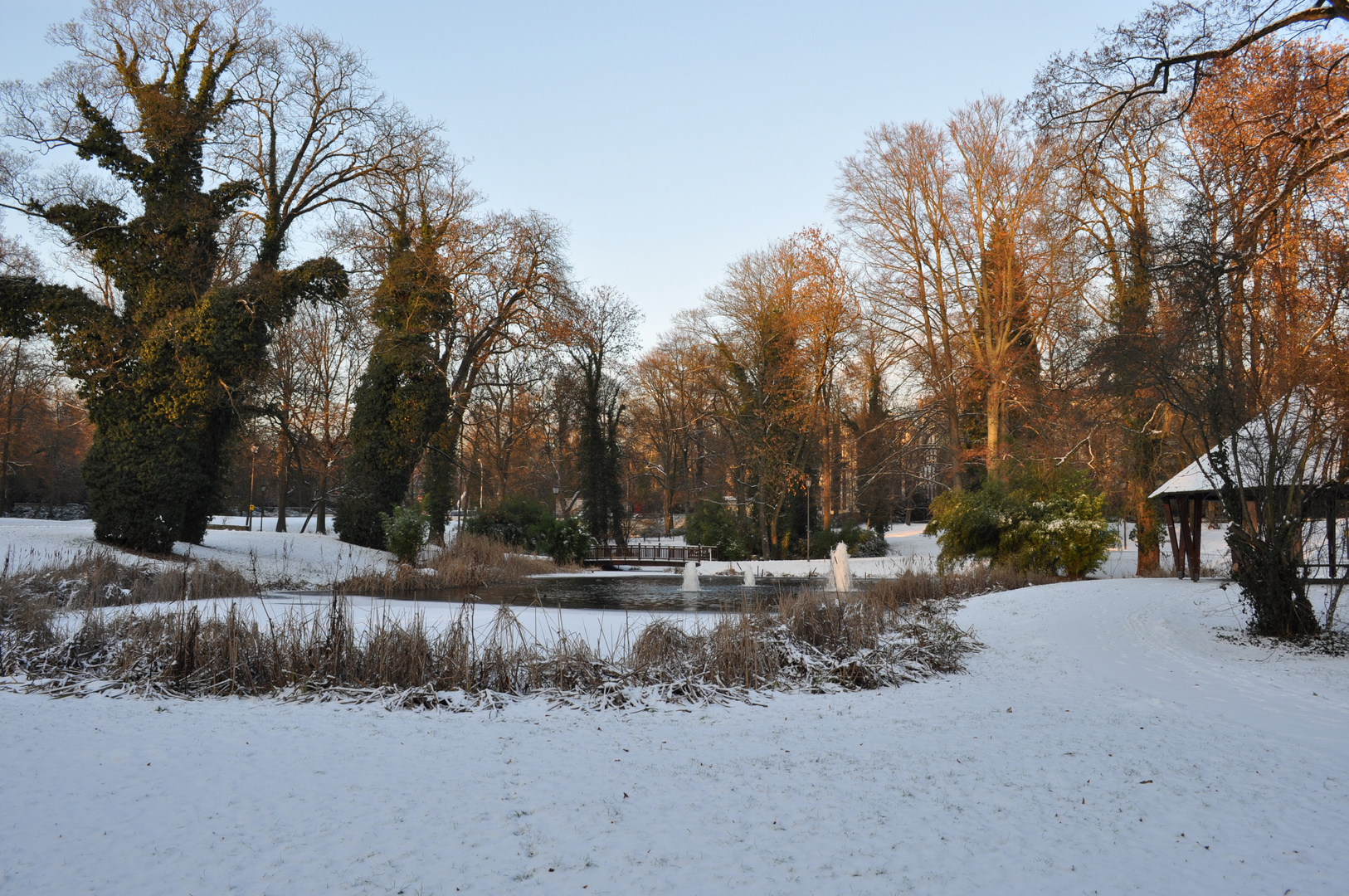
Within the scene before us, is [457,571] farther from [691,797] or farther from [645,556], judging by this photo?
[691,797]

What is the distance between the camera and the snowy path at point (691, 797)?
9.58 feet

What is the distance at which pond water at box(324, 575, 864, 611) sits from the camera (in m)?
12.3

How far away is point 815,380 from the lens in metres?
A: 26.2

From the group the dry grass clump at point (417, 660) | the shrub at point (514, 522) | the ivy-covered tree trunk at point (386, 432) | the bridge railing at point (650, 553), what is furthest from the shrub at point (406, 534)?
the dry grass clump at point (417, 660)

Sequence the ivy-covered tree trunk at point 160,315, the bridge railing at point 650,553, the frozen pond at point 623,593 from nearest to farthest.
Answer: the frozen pond at point 623,593, the ivy-covered tree trunk at point 160,315, the bridge railing at point 650,553

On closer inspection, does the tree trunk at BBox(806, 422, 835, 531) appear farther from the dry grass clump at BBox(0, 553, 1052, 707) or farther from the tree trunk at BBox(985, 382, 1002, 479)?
the dry grass clump at BBox(0, 553, 1052, 707)

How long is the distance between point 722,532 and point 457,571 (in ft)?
39.7

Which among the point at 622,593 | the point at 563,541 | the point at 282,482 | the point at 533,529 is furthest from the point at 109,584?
the point at 282,482

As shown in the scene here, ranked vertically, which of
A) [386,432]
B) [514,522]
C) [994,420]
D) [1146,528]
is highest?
[994,420]

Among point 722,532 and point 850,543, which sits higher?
point 722,532

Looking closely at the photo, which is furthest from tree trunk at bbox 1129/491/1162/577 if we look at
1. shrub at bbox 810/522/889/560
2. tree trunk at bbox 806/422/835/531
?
tree trunk at bbox 806/422/835/531

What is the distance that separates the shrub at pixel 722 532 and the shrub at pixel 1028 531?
872 centimetres

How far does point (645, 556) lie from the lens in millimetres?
26875

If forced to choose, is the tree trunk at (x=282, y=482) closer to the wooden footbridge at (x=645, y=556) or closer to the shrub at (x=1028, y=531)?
the wooden footbridge at (x=645, y=556)
